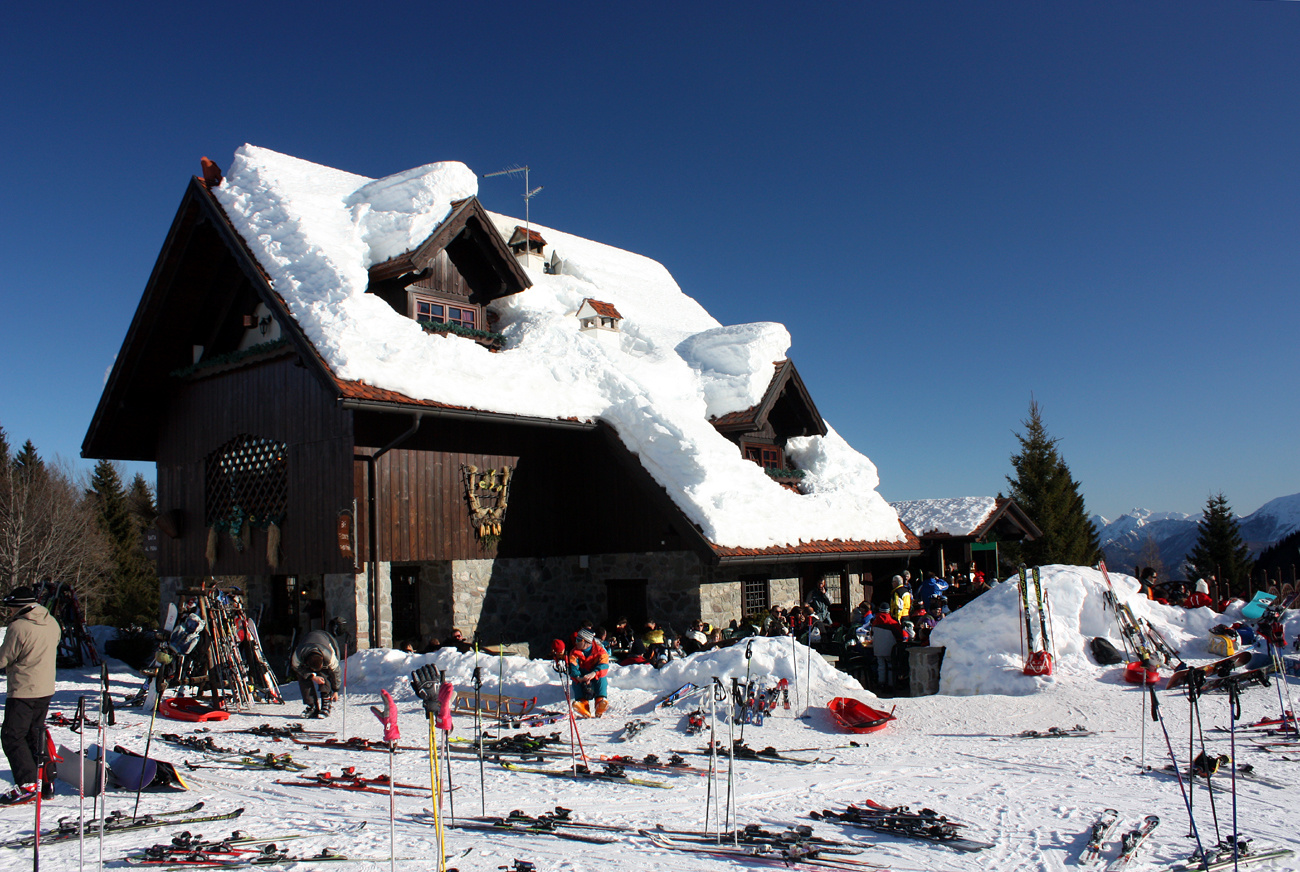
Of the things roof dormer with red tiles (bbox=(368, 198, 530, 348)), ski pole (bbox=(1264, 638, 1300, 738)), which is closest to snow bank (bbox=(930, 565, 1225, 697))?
ski pole (bbox=(1264, 638, 1300, 738))

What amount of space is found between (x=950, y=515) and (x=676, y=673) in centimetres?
1437

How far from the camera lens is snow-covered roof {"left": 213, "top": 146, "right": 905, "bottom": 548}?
14461mm

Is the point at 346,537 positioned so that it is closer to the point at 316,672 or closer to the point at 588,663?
the point at 316,672

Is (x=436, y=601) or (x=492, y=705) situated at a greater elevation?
(x=436, y=601)

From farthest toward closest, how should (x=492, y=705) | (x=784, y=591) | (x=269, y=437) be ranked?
(x=784, y=591) < (x=269, y=437) < (x=492, y=705)

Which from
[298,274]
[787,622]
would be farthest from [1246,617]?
[298,274]

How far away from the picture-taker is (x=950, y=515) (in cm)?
2402

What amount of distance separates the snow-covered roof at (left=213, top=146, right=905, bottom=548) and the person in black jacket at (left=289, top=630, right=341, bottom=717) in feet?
12.8

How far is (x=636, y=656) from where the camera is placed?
43.2ft

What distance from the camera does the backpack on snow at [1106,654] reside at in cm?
1245

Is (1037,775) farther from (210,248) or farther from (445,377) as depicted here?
(210,248)

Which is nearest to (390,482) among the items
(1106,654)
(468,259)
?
(468,259)

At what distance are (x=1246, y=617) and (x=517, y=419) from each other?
11593 millimetres

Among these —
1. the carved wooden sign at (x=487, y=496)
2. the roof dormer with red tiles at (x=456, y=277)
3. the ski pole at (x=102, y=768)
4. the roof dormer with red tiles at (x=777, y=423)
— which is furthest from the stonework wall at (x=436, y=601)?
the roof dormer with red tiles at (x=777, y=423)
